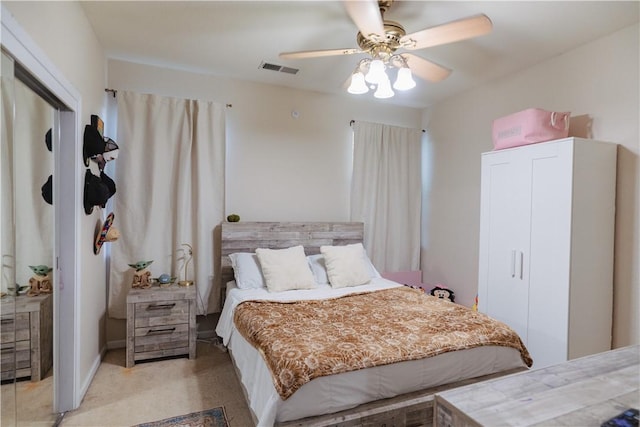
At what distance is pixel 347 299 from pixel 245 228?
1.28m

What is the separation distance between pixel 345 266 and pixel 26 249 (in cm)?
233

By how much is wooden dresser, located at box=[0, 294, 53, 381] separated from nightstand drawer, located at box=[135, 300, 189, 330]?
0.77m

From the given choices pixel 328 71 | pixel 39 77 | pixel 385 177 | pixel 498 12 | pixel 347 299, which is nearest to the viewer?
pixel 39 77

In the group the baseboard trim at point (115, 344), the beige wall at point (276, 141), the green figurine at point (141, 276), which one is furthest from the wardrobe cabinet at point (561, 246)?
the baseboard trim at point (115, 344)

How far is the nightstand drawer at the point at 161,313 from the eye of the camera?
9.12 ft

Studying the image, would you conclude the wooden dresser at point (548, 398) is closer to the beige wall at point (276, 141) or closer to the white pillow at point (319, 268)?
the white pillow at point (319, 268)

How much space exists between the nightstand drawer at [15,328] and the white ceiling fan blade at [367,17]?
2133mm

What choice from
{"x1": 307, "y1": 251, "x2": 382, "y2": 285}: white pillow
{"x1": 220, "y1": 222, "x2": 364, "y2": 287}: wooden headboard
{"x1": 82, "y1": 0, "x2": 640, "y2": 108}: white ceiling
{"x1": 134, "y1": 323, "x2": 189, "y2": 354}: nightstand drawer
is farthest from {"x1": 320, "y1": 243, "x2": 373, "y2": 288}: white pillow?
{"x1": 82, "y1": 0, "x2": 640, "y2": 108}: white ceiling

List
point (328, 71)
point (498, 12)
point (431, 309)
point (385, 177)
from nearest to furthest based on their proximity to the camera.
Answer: point (498, 12)
point (431, 309)
point (328, 71)
point (385, 177)

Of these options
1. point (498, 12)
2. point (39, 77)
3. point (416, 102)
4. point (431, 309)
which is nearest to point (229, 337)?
point (431, 309)

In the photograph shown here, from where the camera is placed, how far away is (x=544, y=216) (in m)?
2.49

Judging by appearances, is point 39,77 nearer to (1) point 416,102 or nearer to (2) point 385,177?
(2) point 385,177

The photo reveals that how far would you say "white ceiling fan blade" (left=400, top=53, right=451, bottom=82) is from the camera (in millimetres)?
2240

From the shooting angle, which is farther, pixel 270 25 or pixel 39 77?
pixel 270 25
